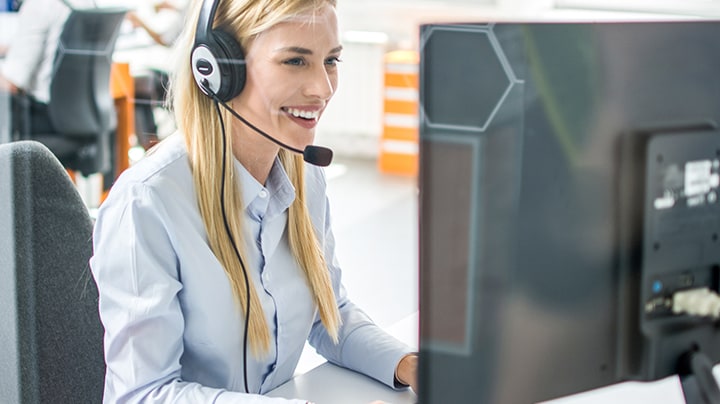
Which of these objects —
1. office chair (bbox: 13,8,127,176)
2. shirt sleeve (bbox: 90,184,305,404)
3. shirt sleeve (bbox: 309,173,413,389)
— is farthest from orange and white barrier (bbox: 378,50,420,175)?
shirt sleeve (bbox: 90,184,305,404)

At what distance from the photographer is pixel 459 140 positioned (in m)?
0.52

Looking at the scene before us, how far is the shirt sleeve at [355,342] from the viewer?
98cm

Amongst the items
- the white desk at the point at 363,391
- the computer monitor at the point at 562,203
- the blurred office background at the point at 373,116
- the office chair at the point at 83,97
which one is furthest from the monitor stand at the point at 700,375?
the office chair at the point at 83,97

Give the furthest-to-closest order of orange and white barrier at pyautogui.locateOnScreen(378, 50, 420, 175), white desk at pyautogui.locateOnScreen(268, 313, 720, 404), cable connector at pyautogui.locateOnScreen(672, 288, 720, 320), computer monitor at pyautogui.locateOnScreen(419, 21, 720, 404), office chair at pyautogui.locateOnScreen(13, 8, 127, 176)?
orange and white barrier at pyautogui.locateOnScreen(378, 50, 420, 175)
office chair at pyautogui.locateOnScreen(13, 8, 127, 176)
white desk at pyautogui.locateOnScreen(268, 313, 720, 404)
cable connector at pyautogui.locateOnScreen(672, 288, 720, 320)
computer monitor at pyautogui.locateOnScreen(419, 21, 720, 404)

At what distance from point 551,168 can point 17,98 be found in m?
2.43

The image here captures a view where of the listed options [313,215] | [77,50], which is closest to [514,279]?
[313,215]

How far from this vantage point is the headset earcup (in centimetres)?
97

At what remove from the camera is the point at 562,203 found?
574 millimetres

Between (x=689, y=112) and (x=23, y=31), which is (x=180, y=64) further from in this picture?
(x=23, y=31)

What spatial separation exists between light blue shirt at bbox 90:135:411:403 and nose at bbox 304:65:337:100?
0.12 meters

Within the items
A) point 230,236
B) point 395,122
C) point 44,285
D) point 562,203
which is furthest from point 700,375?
point 395,122

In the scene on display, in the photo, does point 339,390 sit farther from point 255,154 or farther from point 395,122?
point 395,122

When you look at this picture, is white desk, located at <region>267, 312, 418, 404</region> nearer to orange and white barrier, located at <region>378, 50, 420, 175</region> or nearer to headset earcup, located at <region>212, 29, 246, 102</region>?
headset earcup, located at <region>212, 29, 246, 102</region>

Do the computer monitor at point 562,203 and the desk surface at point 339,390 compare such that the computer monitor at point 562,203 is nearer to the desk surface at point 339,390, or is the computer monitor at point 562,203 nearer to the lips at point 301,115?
the desk surface at point 339,390
